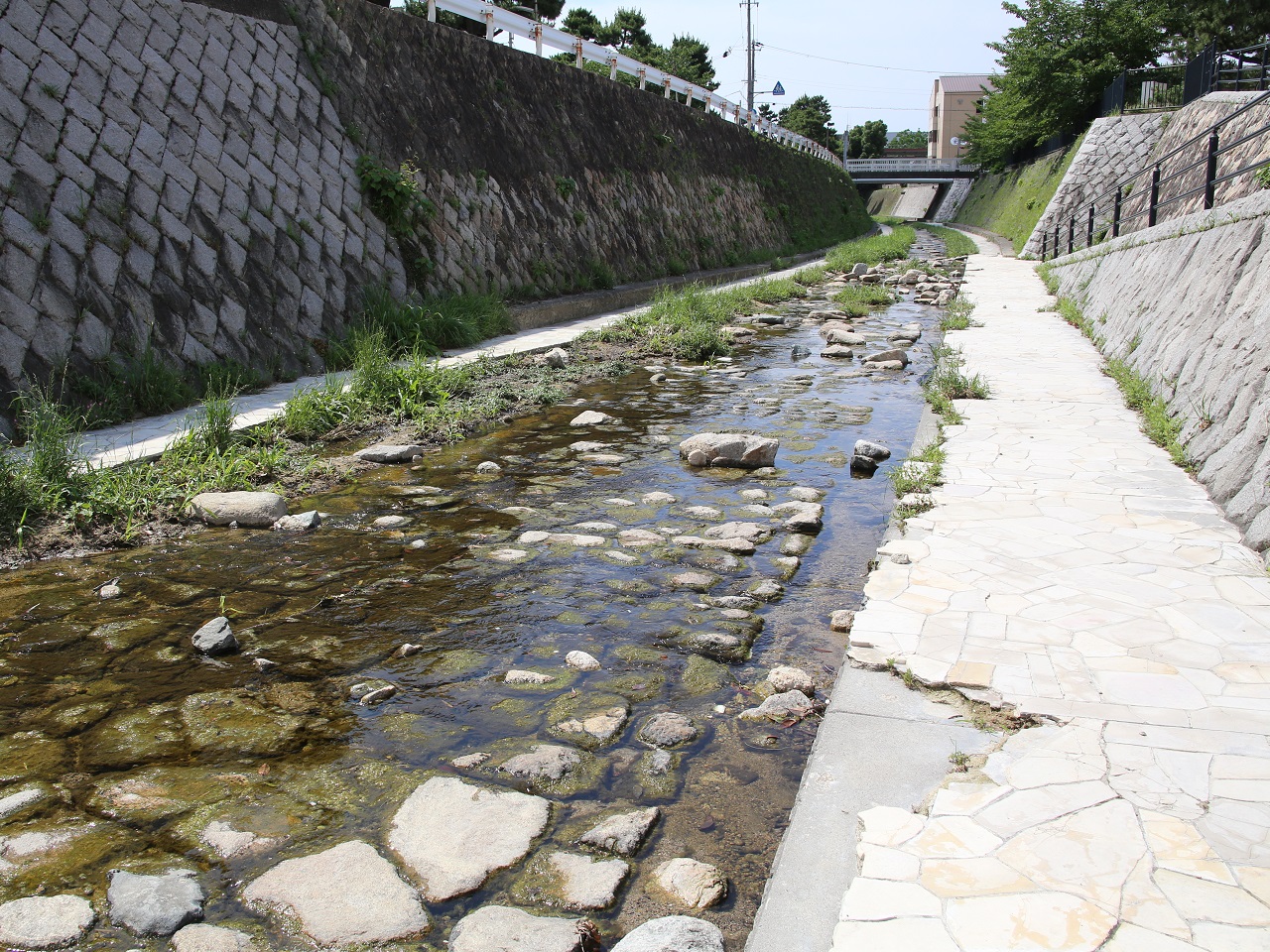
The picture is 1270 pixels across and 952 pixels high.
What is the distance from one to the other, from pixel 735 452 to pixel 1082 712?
3.88 meters

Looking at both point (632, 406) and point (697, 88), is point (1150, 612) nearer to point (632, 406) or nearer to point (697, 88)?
point (632, 406)

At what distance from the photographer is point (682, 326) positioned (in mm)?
12430

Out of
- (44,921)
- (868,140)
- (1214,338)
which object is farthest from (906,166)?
(44,921)

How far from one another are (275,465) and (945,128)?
9774cm

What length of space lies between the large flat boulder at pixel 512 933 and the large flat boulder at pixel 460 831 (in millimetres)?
147

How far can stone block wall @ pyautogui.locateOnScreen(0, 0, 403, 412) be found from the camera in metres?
6.85

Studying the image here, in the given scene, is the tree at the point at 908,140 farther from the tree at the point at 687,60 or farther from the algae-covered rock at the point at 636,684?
the algae-covered rock at the point at 636,684

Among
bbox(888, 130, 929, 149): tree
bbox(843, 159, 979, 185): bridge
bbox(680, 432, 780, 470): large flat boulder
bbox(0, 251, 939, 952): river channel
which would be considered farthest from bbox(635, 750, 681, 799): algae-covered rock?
bbox(888, 130, 929, 149): tree

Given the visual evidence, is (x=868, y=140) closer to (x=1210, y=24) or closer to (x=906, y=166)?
(x=906, y=166)

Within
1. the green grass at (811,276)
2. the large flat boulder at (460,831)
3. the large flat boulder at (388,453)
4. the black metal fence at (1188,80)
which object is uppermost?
the black metal fence at (1188,80)

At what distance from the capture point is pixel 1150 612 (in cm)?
360

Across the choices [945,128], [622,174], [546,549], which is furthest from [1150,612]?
[945,128]

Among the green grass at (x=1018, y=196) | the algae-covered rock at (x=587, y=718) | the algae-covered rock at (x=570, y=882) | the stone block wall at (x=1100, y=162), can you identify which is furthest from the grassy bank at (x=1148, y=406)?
the green grass at (x=1018, y=196)

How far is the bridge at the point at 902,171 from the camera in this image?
64.9m
